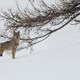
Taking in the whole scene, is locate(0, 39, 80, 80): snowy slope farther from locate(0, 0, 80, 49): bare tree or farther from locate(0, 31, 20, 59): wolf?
locate(0, 0, 80, 49): bare tree

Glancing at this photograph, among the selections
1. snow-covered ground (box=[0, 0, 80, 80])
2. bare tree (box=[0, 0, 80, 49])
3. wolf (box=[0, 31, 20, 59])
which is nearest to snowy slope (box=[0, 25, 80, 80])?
snow-covered ground (box=[0, 0, 80, 80])

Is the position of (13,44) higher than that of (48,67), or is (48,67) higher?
(48,67)

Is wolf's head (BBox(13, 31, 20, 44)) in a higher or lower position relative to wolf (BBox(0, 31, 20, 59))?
higher

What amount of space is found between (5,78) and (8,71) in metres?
0.59

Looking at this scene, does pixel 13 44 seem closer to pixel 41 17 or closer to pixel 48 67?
pixel 41 17

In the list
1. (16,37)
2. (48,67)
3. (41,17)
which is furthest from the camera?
(41,17)

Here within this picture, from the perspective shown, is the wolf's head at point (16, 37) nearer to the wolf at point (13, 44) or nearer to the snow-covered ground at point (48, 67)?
the wolf at point (13, 44)

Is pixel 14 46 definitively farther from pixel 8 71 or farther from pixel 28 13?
pixel 8 71

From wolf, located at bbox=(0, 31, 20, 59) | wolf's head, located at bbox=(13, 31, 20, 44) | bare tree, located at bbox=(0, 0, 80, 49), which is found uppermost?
bare tree, located at bbox=(0, 0, 80, 49)

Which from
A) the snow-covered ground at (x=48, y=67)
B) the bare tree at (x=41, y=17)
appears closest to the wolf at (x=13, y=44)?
the bare tree at (x=41, y=17)

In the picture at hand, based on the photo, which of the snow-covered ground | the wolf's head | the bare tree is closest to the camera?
the snow-covered ground

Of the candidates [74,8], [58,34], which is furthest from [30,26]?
[58,34]

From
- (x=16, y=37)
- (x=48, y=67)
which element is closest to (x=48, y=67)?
(x=48, y=67)

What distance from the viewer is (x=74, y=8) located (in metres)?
8.41
